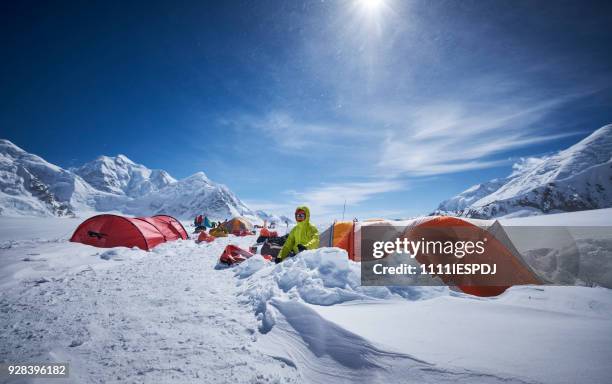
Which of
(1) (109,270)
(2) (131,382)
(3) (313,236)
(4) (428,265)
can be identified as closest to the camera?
(2) (131,382)

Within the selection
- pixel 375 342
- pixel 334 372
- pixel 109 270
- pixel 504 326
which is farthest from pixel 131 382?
pixel 109 270

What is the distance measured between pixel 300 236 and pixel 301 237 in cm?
4

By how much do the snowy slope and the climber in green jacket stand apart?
2269 mm

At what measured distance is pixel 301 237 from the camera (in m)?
7.27

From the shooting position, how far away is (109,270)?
6.25 meters

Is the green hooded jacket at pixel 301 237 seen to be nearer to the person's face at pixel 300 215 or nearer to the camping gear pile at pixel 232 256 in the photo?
the person's face at pixel 300 215

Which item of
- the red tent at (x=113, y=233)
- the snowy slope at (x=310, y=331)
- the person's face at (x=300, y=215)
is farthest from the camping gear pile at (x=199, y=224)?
the snowy slope at (x=310, y=331)

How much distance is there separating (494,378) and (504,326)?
1124 mm

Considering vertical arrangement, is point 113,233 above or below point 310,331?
above

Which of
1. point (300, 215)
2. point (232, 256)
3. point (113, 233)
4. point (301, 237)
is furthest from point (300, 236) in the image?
point (113, 233)

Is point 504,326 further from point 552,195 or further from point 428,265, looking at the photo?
point 552,195

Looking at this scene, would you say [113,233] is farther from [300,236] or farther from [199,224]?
[199,224]

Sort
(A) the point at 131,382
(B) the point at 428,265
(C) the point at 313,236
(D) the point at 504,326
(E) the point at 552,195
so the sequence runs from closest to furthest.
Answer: (A) the point at 131,382, (D) the point at 504,326, (B) the point at 428,265, (C) the point at 313,236, (E) the point at 552,195

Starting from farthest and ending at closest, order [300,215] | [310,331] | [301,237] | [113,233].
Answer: [113,233]
[300,215]
[301,237]
[310,331]
